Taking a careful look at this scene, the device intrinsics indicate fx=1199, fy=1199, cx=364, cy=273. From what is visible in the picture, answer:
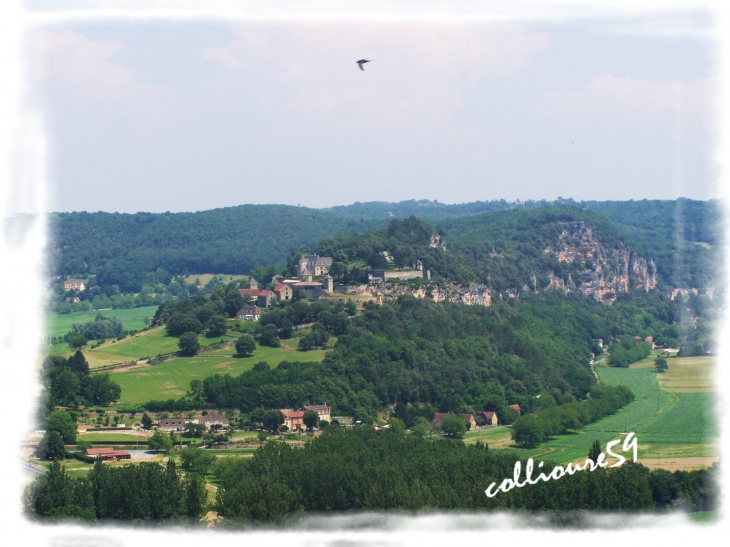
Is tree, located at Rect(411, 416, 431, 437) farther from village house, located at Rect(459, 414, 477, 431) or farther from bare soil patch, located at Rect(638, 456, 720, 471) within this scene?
bare soil patch, located at Rect(638, 456, 720, 471)

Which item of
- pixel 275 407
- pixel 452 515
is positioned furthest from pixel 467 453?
pixel 275 407

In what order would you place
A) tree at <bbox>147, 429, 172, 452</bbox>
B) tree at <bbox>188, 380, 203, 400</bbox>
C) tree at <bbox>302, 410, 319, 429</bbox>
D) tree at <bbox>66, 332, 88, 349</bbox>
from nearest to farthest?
1. tree at <bbox>147, 429, 172, 452</bbox>
2. tree at <bbox>302, 410, 319, 429</bbox>
3. tree at <bbox>188, 380, 203, 400</bbox>
4. tree at <bbox>66, 332, 88, 349</bbox>

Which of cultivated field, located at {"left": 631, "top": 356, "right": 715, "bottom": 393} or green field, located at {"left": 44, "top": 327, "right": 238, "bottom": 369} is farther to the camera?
cultivated field, located at {"left": 631, "top": 356, "right": 715, "bottom": 393}

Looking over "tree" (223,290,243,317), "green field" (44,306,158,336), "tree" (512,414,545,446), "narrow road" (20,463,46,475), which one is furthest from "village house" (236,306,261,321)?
"narrow road" (20,463,46,475)

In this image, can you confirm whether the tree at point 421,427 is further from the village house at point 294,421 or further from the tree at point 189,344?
the tree at point 189,344

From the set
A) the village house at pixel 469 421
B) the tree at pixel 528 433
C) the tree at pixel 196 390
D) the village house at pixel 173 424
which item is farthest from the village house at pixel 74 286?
the tree at pixel 528 433

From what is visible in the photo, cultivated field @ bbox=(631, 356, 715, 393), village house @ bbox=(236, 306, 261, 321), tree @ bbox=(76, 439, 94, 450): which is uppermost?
village house @ bbox=(236, 306, 261, 321)
